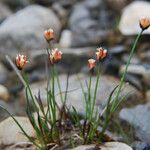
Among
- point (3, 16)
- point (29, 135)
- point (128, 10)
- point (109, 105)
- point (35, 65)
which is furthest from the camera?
point (3, 16)

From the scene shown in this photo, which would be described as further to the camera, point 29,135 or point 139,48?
point 139,48

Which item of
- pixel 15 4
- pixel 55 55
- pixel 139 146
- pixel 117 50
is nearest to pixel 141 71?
pixel 117 50

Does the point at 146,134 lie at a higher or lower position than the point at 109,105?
lower

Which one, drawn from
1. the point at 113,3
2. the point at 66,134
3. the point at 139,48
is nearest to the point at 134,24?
the point at 139,48

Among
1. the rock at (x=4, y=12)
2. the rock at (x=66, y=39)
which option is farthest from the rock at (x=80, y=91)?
the rock at (x=4, y=12)

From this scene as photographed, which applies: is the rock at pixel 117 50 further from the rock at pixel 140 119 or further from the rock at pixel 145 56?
the rock at pixel 140 119

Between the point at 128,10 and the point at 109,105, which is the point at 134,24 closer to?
the point at 128,10

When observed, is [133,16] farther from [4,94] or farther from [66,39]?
[4,94]

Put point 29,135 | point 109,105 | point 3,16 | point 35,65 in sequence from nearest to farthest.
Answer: point 109,105
point 29,135
point 35,65
point 3,16
